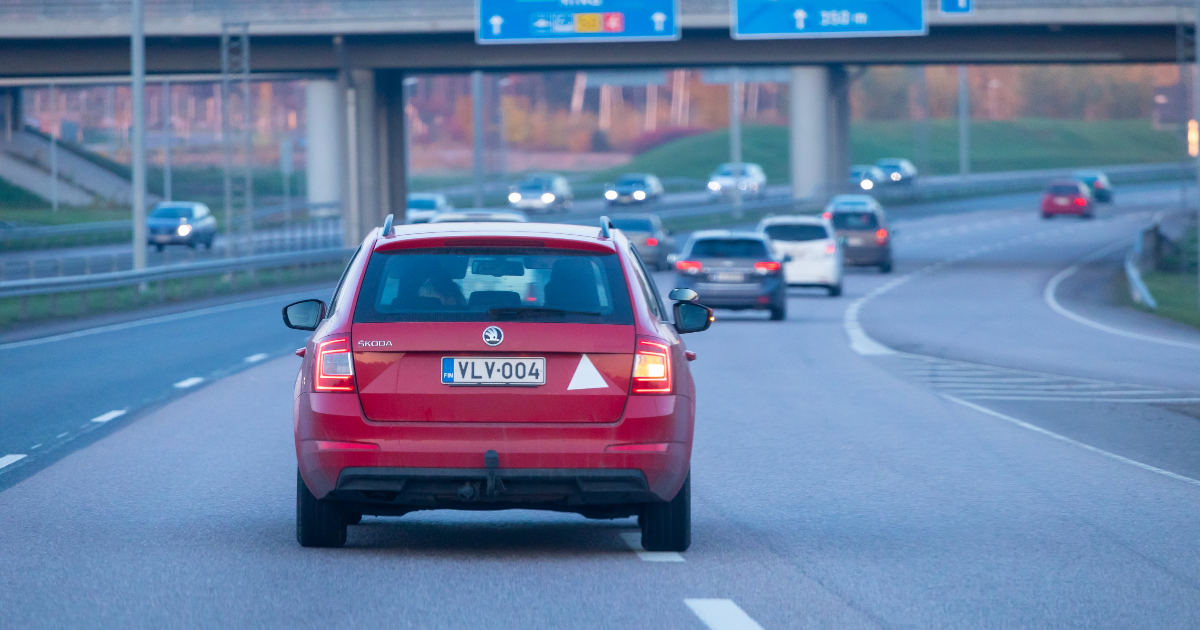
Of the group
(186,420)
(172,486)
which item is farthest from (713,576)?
(186,420)

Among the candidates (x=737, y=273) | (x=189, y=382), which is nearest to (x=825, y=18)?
(x=737, y=273)

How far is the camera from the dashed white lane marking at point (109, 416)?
14.1 meters

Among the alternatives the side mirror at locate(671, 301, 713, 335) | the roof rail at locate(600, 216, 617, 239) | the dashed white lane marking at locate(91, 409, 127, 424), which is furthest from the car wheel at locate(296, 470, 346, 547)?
the dashed white lane marking at locate(91, 409, 127, 424)

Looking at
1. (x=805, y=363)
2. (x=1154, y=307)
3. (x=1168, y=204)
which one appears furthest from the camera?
(x=1168, y=204)

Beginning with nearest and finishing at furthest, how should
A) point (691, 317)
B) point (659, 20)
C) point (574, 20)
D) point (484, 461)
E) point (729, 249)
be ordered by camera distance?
point (484, 461) < point (691, 317) < point (729, 249) < point (574, 20) < point (659, 20)

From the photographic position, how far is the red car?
24.7 ft

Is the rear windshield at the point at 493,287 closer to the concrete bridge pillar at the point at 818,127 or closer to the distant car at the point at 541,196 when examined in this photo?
the concrete bridge pillar at the point at 818,127

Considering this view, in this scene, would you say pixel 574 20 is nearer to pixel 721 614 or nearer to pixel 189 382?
pixel 189 382

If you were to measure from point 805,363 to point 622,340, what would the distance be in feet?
41.9

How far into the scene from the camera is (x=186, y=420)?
14148 mm

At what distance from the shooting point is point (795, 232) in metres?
35.0

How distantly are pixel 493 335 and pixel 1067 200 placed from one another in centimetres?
7364

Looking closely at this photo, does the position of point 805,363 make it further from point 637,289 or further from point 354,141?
point 354,141

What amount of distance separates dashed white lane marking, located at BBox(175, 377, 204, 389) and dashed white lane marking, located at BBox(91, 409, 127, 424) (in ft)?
7.77
